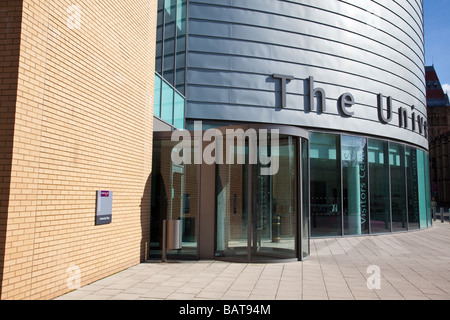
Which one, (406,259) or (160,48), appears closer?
(406,259)

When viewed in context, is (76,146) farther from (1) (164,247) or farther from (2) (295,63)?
(2) (295,63)

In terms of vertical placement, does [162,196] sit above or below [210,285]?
above

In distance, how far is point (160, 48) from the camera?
11.8 metres

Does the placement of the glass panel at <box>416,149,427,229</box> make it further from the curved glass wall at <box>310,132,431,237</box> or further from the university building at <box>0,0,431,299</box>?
the curved glass wall at <box>310,132,431,237</box>

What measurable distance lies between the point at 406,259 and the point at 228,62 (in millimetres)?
8638

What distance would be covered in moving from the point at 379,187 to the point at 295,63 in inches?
253

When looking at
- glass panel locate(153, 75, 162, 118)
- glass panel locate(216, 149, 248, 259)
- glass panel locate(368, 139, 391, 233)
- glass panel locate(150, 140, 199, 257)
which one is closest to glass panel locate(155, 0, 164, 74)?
glass panel locate(153, 75, 162, 118)

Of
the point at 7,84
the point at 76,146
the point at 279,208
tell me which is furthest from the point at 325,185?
the point at 7,84

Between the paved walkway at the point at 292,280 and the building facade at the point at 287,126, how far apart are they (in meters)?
1.02

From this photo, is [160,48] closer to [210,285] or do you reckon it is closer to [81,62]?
[81,62]

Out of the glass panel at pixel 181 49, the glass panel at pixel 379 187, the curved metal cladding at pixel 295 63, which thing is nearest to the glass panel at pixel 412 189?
the curved metal cladding at pixel 295 63

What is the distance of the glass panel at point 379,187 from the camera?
15711 mm
